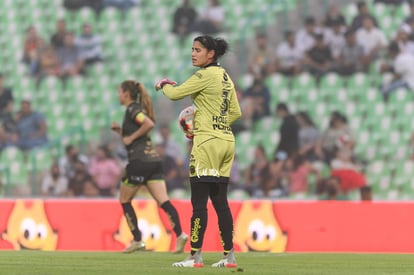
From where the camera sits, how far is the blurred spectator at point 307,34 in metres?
18.7

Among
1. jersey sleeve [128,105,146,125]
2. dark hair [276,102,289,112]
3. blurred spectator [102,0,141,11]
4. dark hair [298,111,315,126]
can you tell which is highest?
blurred spectator [102,0,141,11]

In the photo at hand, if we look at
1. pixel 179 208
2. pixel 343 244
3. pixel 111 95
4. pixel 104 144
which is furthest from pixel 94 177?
pixel 343 244

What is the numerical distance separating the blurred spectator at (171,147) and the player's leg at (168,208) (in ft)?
20.5

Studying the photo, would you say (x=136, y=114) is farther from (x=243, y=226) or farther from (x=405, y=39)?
(x=405, y=39)

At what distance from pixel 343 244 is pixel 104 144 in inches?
274

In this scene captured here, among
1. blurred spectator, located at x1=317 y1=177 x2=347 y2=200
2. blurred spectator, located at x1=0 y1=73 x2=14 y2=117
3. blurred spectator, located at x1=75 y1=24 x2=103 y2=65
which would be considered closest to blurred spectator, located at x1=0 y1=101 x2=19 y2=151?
blurred spectator, located at x1=0 y1=73 x2=14 y2=117

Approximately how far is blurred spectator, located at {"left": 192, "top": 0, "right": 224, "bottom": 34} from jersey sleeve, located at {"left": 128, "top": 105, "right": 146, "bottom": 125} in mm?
8223

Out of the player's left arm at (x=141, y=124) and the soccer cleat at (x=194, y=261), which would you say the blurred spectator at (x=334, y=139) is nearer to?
the player's left arm at (x=141, y=124)

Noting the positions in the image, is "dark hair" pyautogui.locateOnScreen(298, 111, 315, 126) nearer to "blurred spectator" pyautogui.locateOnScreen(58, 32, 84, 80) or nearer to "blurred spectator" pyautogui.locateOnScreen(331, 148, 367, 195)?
"blurred spectator" pyautogui.locateOnScreen(331, 148, 367, 195)

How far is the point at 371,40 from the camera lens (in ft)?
60.7

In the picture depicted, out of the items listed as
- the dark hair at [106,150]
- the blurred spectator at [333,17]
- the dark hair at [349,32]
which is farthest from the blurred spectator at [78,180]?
the dark hair at [349,32]

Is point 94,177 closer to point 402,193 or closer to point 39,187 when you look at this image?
point 39,187

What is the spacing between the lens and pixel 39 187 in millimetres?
18844

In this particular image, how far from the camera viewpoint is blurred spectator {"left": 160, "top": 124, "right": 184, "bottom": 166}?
717 inches
